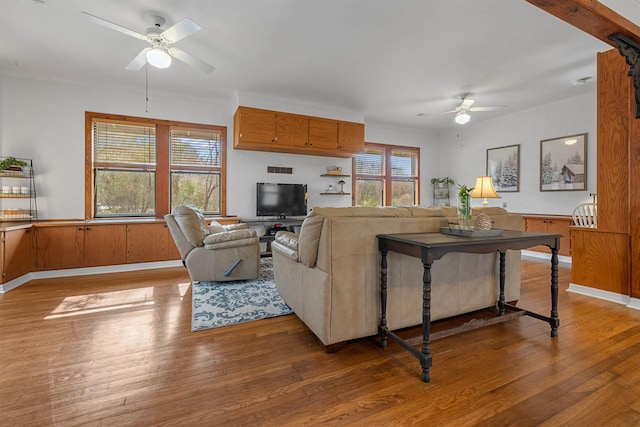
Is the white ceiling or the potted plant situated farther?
the white ceiling

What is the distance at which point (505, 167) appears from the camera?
6238mm

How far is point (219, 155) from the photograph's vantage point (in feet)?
17.7

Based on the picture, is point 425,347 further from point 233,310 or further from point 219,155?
point 219,155

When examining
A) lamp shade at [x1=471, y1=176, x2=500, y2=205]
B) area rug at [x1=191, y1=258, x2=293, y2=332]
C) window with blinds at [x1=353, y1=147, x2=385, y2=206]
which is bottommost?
area rug at [x1=191, y1=258, x2=293, y2=332]

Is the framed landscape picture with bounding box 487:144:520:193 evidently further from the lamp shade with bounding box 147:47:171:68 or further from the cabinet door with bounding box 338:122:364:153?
the lamp shade with bounding box 147:47:171:68

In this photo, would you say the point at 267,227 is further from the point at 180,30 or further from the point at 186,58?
the point at 180,30

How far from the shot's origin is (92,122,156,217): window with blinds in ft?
15.5

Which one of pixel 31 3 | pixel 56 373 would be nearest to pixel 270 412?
pixel 56 373

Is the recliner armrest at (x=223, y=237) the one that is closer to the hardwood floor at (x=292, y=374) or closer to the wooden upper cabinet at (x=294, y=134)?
the hardwood floor at (x=292, y=374)

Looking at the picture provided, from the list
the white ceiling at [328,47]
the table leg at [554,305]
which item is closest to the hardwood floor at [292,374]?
the table leg at [554,305]

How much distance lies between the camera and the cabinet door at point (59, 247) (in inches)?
156

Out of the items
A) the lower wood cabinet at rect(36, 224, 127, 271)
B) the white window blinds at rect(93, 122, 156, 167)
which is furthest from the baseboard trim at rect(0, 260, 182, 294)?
the white window blinds at rect(93, 122, 156, 167)

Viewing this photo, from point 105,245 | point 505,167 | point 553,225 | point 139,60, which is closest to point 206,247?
point 105,245

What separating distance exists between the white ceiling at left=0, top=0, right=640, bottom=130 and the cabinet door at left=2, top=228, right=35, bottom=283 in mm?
2213
